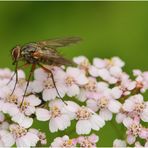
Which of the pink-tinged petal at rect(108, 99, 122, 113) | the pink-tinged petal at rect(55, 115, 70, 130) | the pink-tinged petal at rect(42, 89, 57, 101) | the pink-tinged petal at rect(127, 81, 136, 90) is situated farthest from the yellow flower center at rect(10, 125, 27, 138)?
the pink-tinged petal at rect(127, 81, 136, 90)

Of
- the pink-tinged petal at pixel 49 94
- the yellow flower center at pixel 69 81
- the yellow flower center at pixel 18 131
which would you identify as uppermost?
the yellow flower center at pixel 69 81

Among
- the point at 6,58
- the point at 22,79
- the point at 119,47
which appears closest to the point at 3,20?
the point at 6,58

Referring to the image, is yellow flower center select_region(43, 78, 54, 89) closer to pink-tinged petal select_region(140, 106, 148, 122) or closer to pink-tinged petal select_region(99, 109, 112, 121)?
pink-tinged petal select_region(99, 109, 112, 121)

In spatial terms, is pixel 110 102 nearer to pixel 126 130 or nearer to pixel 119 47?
pixel 126 130

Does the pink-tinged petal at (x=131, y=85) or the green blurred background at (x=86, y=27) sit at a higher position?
the green blurred background at (x=86, y=27)

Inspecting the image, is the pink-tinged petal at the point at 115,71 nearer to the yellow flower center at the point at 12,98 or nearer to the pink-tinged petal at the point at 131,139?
the pink-tinged petal at the point at 131,139

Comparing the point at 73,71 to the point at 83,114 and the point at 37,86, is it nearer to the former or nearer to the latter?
the point at 37,86

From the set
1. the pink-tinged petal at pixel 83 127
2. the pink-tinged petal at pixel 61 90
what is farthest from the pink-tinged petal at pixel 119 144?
the pink-tinged petal at pixel 61 90

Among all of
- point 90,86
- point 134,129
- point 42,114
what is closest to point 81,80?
point 90,86
